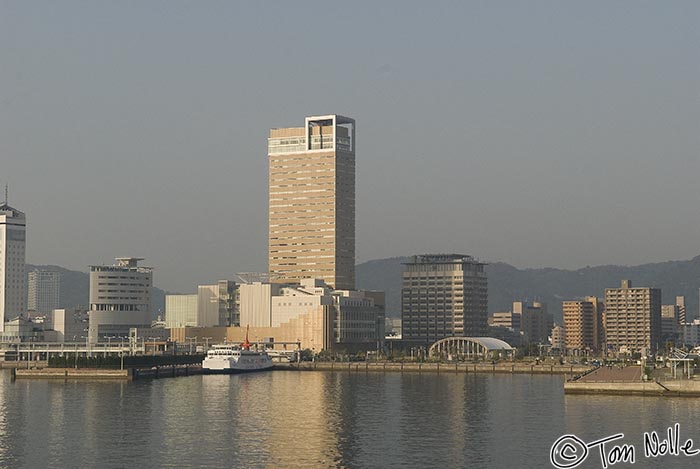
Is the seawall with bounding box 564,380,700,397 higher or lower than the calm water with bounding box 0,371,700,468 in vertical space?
higher

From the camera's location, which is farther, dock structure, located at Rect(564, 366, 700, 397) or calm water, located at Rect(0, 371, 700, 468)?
dock structure, located at Rect(564, 366, 700, 397)

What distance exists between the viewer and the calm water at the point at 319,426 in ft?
316

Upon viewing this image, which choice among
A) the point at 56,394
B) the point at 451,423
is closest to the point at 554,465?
the point at 451,423

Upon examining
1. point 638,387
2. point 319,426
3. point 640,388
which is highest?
point 638,387

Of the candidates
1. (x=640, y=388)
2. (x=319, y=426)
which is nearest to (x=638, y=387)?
(x=640, y=388)

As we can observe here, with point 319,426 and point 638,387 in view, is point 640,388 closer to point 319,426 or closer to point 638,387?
point 638,387

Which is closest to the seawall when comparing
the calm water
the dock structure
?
the dock structure

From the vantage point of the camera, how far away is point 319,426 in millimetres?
120625

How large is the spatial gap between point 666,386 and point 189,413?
68.7 m

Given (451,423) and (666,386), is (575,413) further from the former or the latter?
(666,386)

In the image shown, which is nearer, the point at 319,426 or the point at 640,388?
the point at 319,426

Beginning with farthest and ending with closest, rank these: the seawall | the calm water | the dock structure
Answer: the dock structure → the seawall → the calm water

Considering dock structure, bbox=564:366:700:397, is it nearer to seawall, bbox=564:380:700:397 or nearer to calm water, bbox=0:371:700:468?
seawall, bbox=564:380:700:397

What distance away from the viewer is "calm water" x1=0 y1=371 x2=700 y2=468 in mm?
96375
